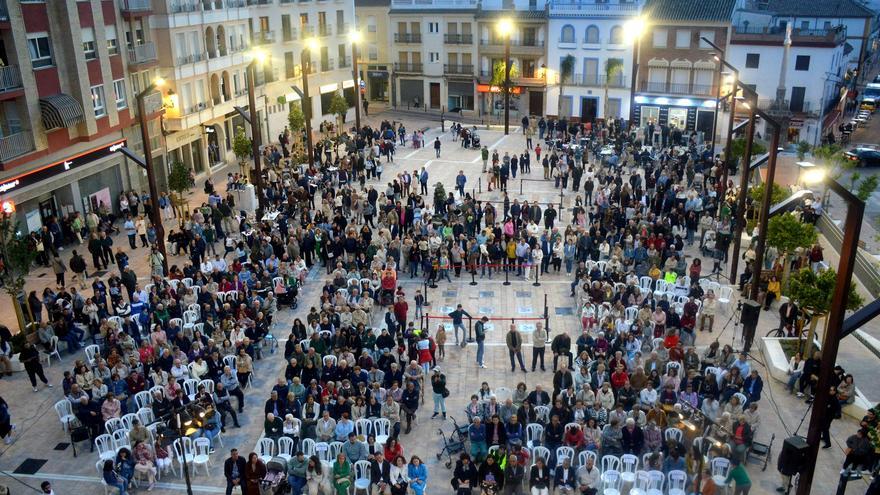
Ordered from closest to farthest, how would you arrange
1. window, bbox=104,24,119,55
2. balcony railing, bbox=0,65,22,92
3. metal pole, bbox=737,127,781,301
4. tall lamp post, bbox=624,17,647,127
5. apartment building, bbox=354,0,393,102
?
metal pole, bbox=737,127,781,301 < balcony railing, bbox=0,65,22,92 < window, bbox=104,24,119,55 < tall lamp post, bbox=624,17,647,127 < apartment building, bbox=354,0,393,102

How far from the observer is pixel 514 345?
19.5 meters

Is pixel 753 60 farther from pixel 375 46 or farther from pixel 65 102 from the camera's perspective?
pixel 65 102

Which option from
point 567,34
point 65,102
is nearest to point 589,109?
point 567,34

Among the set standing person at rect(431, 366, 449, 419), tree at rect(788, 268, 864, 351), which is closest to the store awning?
standing person at rect(431, 366, 449, 419)

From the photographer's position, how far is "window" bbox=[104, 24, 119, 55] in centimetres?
3275

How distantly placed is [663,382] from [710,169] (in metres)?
19.4

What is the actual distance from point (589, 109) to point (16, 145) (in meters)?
38.0

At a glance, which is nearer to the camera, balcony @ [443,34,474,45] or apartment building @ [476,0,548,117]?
apartment building @ [476,0,548,117]

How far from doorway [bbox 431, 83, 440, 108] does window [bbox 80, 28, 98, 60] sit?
3219 centimetres

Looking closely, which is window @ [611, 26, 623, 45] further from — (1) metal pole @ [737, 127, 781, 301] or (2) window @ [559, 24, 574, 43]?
(1) metal pole @ [737, 127, 781, 301]

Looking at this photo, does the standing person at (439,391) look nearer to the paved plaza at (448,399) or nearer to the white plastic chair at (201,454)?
the paved plaza at (448,399)

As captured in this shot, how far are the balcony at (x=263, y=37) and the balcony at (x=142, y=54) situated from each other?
11942mm

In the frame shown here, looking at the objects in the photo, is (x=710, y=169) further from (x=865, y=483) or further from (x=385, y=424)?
(x=385, y=424)

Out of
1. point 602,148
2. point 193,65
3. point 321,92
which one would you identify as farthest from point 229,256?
point 321,92
